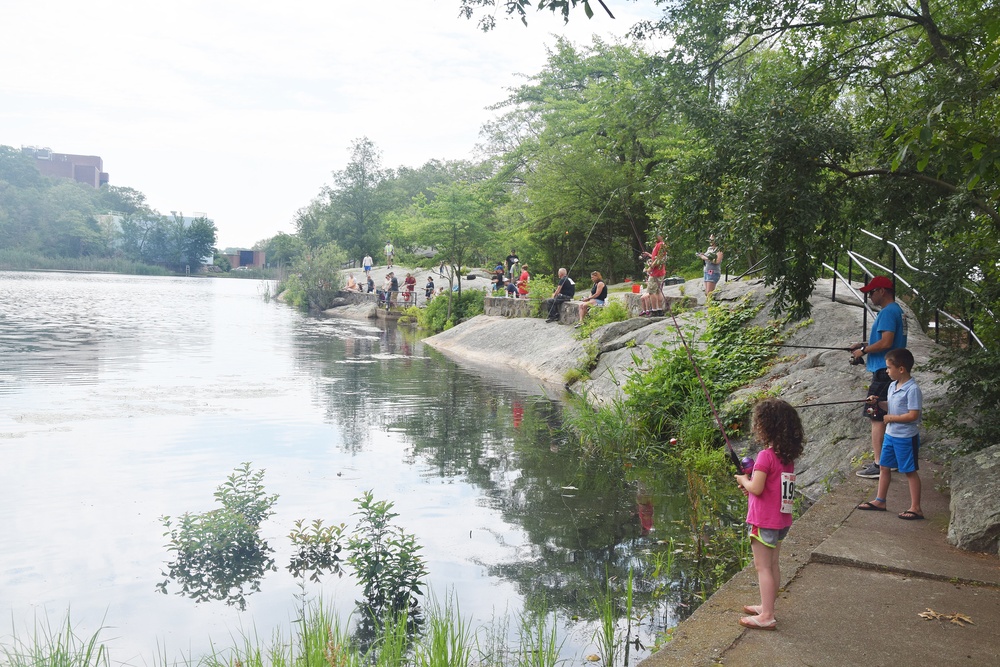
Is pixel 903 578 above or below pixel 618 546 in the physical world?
above

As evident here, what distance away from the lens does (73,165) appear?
171500mm

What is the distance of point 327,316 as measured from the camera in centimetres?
5094

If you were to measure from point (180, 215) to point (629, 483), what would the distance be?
13247cm

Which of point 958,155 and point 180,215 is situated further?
point 180,215

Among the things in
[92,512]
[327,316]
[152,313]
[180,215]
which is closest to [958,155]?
[92,512]

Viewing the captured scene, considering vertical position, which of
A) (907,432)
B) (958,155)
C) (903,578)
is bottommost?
(903,578)

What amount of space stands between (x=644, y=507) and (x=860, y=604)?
4460mm

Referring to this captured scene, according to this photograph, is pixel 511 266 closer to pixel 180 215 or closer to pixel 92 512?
pixel 92 512

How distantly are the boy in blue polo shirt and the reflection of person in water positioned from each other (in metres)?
2.48

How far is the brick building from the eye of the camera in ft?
549

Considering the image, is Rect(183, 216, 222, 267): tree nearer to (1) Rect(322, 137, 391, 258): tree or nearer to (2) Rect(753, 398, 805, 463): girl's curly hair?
(1) Rect(322, 137, 391, 258): tree

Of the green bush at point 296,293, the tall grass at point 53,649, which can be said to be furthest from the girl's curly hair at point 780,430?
the green bush at point 296,293

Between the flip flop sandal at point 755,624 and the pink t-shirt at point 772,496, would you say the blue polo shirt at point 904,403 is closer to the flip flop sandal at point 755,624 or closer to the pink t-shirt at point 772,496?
Answer: the pink t-shirt at point 772,496

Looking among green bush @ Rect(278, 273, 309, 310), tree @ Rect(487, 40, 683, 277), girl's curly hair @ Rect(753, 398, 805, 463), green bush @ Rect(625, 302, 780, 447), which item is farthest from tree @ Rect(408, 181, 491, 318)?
girl's curly hair @ Rect(753, 398, 805, 463)
